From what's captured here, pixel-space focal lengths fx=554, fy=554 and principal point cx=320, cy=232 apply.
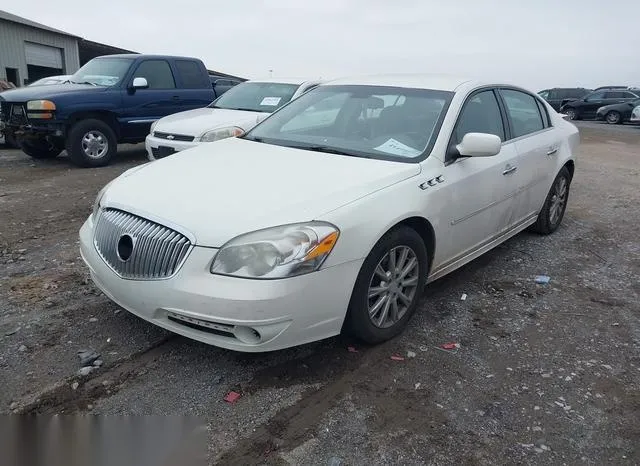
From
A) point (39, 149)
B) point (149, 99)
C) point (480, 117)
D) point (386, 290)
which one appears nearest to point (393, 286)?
point (386, 290)

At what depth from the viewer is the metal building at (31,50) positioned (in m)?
22.2

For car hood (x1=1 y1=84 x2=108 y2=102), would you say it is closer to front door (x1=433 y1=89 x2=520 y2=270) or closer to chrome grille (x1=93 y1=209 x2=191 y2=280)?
chrome grille (x1=93 y1=209 x2=191 y2=280)

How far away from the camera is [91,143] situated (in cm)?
910

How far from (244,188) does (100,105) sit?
686 centimetres

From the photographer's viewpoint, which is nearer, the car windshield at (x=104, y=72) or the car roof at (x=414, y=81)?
the car roof at (x=414, y=81)

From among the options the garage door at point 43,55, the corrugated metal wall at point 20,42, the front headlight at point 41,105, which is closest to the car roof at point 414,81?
the front headlight at point 41,105

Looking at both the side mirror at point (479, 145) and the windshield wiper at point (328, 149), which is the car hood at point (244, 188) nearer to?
the windshield wiper at point (328, 149)

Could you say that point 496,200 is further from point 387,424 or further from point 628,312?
point 387,424

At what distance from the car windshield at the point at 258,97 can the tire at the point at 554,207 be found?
14.2 ft

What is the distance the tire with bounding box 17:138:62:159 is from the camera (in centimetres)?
973

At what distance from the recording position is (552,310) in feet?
13.2

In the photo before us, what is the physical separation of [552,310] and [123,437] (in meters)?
3.00

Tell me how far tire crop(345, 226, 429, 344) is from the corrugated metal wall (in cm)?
2307

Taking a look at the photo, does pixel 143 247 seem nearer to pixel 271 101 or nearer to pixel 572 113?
pixel 271 101
